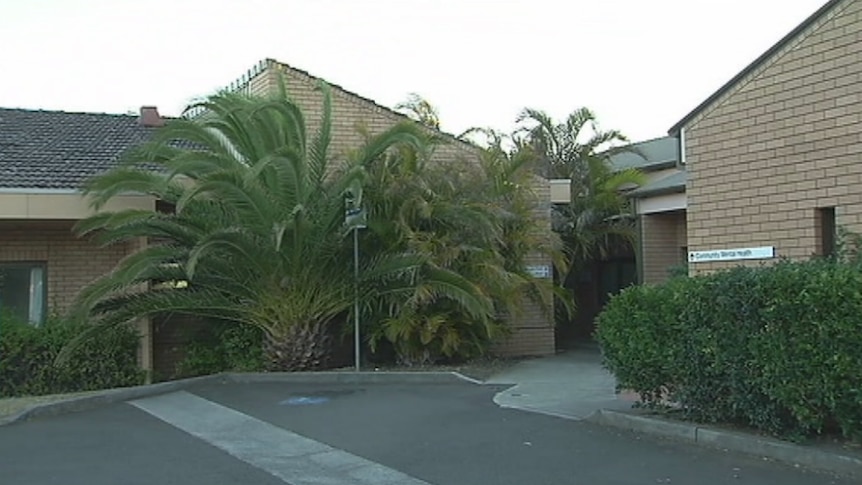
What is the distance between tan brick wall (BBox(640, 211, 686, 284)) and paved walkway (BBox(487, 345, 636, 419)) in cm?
302

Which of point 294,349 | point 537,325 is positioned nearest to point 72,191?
point 294,349

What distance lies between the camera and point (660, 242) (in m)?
20.8

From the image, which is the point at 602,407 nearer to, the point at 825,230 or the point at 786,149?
the point at 825,230

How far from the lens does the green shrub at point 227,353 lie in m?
16.0

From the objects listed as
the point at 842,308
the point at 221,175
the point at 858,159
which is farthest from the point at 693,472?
the point at 221,175

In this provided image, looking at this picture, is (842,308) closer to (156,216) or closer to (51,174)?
(156,216)

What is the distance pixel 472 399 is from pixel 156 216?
5932 millimetres

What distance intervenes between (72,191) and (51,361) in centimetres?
277

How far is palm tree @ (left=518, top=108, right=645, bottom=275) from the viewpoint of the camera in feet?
70.4

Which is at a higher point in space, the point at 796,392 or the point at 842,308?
the point at 842,308

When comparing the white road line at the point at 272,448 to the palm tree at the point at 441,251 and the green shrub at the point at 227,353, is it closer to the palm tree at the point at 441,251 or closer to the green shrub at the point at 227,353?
the green shrub at the point at 227,353

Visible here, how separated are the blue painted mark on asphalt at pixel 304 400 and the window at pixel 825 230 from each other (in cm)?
657

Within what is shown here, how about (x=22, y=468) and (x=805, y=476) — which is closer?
(x=805, y=476)

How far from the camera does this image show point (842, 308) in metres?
7.47
